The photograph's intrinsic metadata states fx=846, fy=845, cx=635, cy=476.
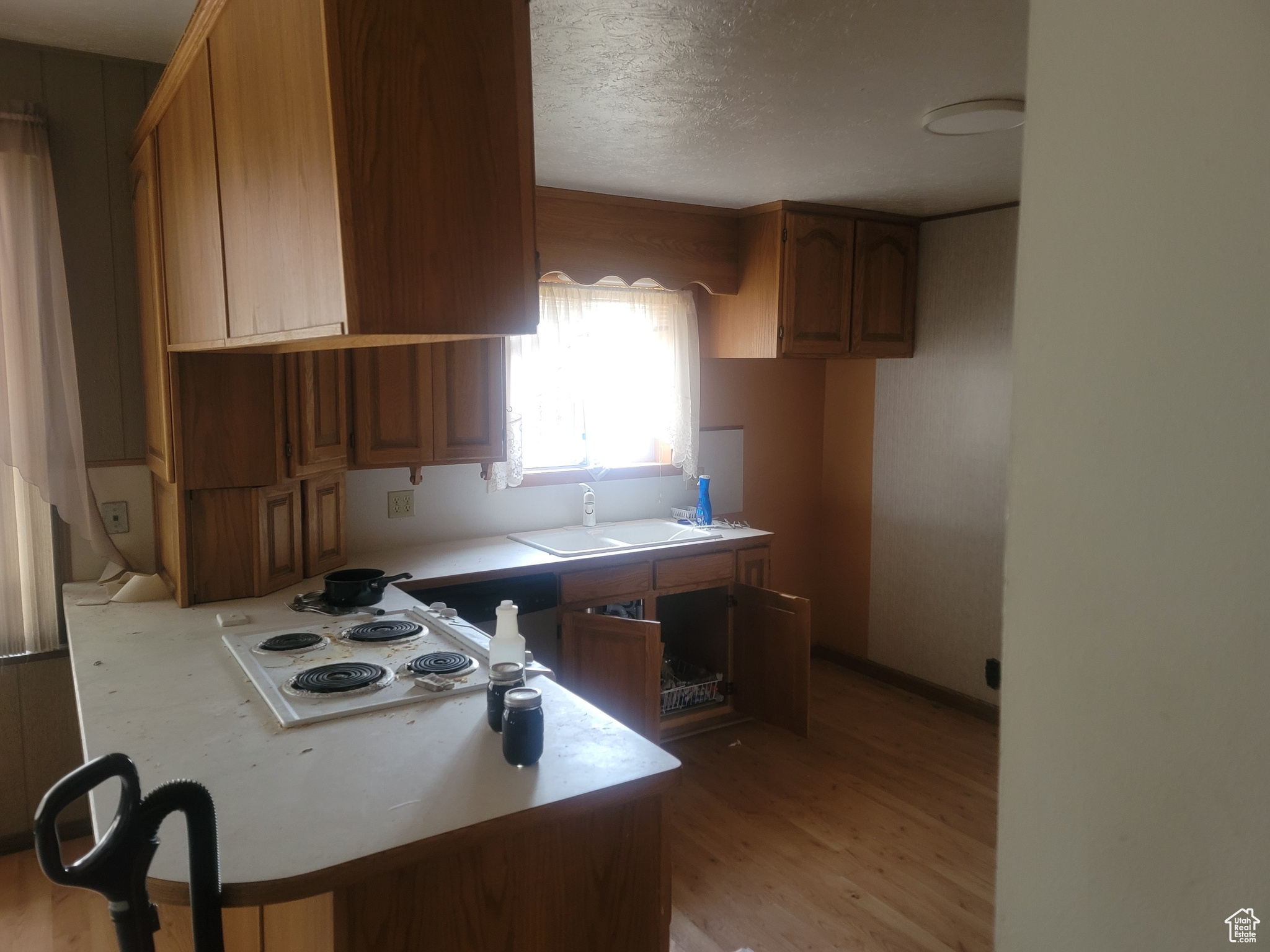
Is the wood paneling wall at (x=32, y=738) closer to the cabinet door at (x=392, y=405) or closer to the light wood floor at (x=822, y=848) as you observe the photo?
the light wood floor at (x=822, y=848)

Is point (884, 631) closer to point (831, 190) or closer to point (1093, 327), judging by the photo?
point (831, 190)

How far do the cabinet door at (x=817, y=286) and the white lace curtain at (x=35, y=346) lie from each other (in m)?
2.64

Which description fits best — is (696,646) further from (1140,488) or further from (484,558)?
(1140,488)

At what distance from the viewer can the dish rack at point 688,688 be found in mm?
3664

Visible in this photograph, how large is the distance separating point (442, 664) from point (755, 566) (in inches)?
79.8

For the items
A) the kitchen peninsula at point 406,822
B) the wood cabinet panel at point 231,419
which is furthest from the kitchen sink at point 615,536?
the kitchen peninsula at point 406,822

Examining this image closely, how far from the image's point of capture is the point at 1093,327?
20.2 inches

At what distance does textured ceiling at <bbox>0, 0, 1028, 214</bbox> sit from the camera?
70.9 inches

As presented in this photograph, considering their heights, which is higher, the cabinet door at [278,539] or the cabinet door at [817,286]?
the cabinet door at [817,286]

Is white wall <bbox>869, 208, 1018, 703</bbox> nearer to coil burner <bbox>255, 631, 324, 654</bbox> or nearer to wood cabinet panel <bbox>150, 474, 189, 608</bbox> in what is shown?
coil burner <bbox>255, 631, 324, 654</bbox>

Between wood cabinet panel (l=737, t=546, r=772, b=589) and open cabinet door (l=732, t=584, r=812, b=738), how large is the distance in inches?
1.8

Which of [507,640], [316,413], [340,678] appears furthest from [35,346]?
[507,640]

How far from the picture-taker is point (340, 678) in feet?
6.07

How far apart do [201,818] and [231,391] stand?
1666 mm
